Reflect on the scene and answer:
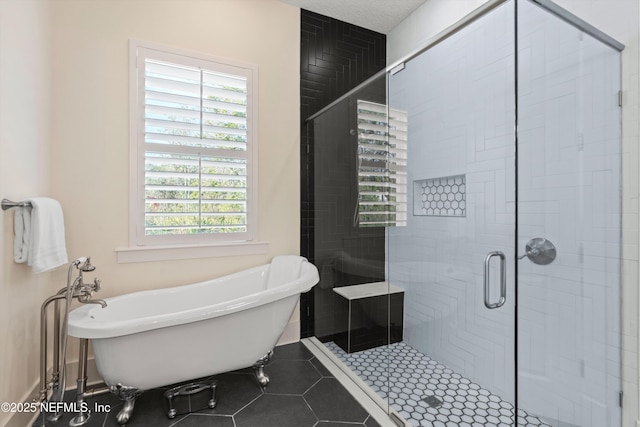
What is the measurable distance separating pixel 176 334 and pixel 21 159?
1175 millimetres

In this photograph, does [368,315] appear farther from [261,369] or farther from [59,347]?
[59,347]

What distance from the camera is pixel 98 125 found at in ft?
6.92

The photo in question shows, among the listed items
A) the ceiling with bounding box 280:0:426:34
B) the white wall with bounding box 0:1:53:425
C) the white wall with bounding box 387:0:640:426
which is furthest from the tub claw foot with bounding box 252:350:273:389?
the ceiling with bounding box 280:0:426:34

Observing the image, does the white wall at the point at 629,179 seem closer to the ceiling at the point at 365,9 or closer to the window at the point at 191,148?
the ceiling at the point at 365,9

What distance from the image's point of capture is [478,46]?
60.4 inches

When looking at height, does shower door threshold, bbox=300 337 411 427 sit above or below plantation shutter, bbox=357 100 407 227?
below

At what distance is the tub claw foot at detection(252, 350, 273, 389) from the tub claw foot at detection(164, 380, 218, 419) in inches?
10.0

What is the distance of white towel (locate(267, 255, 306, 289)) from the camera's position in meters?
2.43

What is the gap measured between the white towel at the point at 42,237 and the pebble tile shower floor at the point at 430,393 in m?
1.89

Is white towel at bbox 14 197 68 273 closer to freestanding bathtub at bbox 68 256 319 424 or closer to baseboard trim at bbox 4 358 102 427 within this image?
freestanding bathtub at bbox 68 256 319 424

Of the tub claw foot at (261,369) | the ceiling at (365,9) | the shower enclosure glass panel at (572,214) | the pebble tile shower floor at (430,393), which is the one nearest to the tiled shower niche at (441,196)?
the shower enclosure glass panel at (572,214)

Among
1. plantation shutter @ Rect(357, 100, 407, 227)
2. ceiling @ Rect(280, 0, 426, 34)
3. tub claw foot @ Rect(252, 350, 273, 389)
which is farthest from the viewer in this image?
ceiling @ Rect(280, 0, 426, 34)

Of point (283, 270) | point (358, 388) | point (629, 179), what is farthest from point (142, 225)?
point (629, 179)

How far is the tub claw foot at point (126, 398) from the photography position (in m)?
1.63
